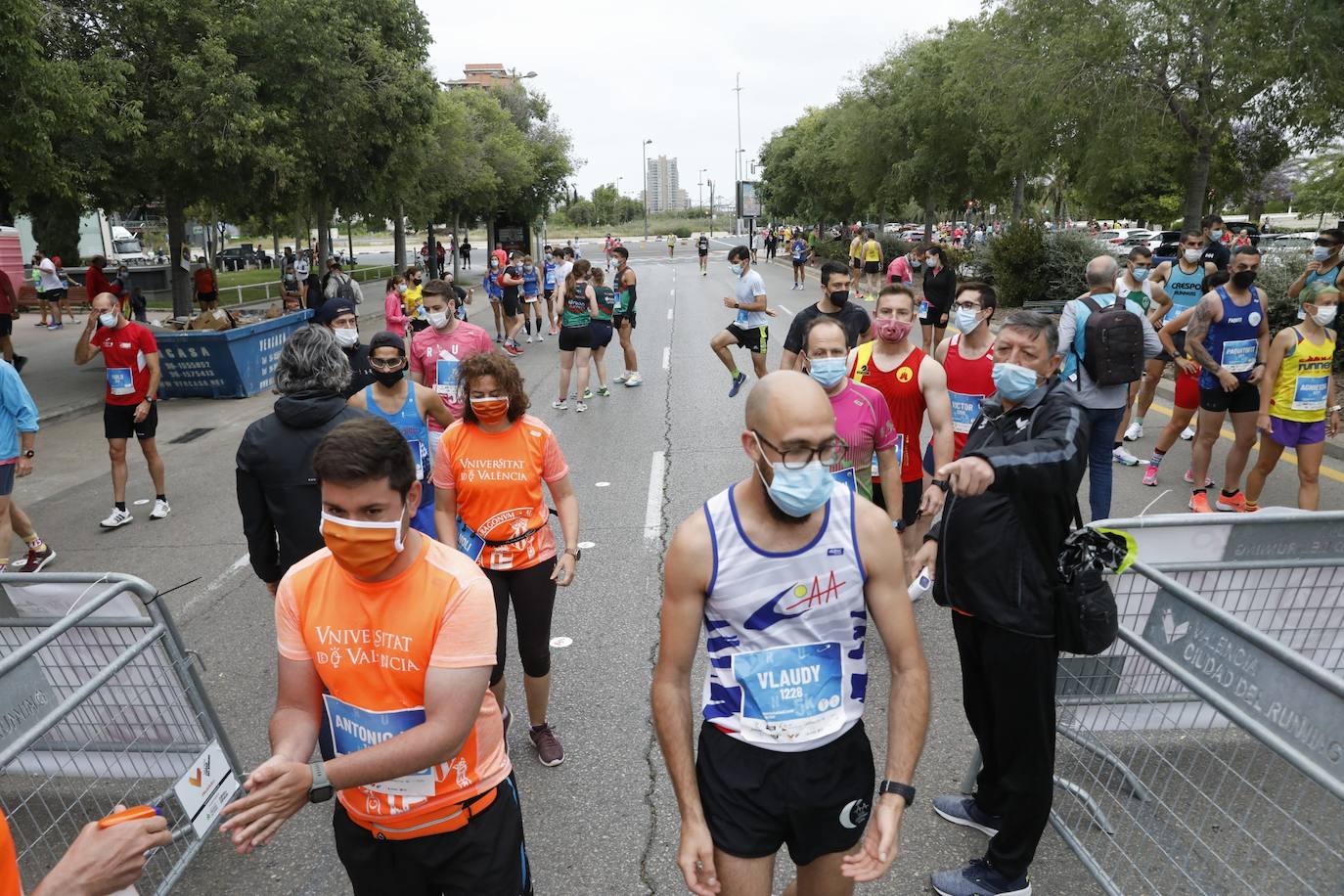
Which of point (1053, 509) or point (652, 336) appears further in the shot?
point (652, 336)

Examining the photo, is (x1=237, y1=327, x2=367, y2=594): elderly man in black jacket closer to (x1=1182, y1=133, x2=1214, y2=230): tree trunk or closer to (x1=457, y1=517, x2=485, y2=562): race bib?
(x1=457, y1=517, x2=485, y2=562): race bib

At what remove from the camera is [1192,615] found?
2809 mm

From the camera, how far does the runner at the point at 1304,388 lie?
6.15 metres

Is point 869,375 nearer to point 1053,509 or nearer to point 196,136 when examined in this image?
point 1053,509

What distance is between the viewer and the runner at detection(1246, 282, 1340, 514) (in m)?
6.15

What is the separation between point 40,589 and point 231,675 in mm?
1619

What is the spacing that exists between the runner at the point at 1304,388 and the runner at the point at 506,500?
5.30 meters

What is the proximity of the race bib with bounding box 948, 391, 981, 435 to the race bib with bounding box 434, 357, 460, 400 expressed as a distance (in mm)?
3490

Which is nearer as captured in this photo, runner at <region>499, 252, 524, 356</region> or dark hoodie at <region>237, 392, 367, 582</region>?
dark hoodie at <region>237, 392, 367, 582</region>

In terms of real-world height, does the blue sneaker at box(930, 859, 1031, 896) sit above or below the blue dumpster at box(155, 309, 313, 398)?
below

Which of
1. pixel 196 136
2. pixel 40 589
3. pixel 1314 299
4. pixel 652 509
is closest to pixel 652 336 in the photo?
pixel 196 136

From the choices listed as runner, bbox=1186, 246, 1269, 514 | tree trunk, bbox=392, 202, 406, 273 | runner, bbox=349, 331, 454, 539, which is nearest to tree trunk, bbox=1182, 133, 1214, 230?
runner, bbox=1186, 246, 1269, 514

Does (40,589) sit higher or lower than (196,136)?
lower

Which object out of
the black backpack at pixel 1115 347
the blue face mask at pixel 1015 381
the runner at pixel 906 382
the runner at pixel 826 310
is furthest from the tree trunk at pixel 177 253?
the blue face mask at pixel 1015 381
